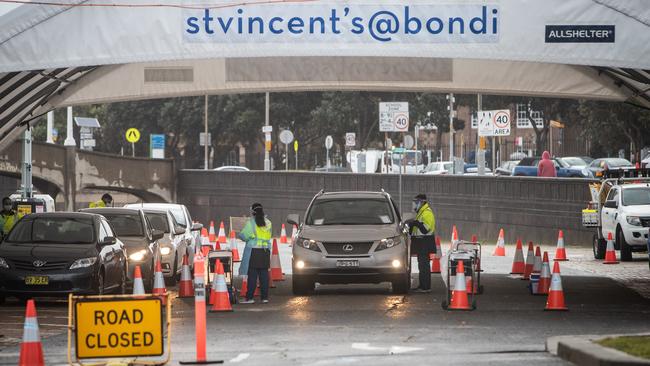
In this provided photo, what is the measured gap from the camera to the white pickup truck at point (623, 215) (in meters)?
32.6

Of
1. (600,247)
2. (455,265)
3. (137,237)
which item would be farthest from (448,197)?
(455,265)

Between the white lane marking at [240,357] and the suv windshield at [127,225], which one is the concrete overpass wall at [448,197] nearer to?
the suv windshield at [127,225]

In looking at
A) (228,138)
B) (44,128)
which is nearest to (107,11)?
(228,138)

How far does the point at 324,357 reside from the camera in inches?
579

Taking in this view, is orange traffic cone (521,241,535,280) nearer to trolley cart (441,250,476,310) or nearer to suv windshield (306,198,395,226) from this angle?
suv windshield (306,198,395,226)

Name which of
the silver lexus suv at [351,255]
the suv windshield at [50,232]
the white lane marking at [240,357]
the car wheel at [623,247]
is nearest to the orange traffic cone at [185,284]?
the silver lexus suv at [351,255]

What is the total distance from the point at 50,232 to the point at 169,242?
5.16 m

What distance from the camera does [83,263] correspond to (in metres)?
21.9

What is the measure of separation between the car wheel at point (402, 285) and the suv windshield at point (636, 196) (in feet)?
34.6

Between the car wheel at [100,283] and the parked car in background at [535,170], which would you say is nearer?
the car wheel at [100,283]

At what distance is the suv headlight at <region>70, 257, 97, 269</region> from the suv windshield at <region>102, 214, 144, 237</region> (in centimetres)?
424

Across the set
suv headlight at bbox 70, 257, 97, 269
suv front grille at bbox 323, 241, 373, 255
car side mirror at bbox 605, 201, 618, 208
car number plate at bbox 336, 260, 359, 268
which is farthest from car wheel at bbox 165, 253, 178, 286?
car side mirror at bbox 605, 201, 618, 208

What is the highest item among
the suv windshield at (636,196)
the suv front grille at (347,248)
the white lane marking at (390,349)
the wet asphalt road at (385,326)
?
the suv windshield at (636,196)

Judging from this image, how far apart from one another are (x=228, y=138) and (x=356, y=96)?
1406 centimetres
